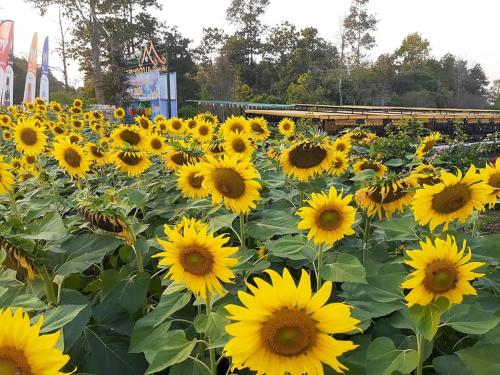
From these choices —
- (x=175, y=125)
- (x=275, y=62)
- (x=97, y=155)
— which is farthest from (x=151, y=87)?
(x=275, y=62)

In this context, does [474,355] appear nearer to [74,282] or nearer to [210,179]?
[210,179]

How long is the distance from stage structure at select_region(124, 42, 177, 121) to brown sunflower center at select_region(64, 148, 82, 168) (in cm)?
1028

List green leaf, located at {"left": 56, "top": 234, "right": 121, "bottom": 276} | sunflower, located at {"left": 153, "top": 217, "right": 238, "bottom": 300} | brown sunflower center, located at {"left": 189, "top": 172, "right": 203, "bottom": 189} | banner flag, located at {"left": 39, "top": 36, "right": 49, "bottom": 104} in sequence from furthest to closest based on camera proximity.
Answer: banner flag, located at {"left": 39, "top": 36, "right": 49, "bottom": 104} < brown sunflower center, located at {"left": 189, "top": 172, "right": 203, "bottom": 189} < green leaf, located at {"left": 56, "top": 234, "right": 121, "bottom": 276} < sunflower, located at {"left": 153, "top": 217, "right": 238, "bottom": 300}

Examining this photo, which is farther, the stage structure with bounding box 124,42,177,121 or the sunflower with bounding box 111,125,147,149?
the stage structure with bounding box 124,42,177,121

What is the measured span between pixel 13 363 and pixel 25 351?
0.07 ft

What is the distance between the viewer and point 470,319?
1.09 m

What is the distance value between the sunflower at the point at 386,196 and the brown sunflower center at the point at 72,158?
1790mm

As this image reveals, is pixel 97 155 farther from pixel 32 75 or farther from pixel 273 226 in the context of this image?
pixel 32 75

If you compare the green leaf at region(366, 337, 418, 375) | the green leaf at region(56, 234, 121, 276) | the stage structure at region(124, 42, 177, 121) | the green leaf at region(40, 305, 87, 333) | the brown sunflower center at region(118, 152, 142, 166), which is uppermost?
the stage structure at region(124, 42, 177, 121)

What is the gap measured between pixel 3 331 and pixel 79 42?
106ft

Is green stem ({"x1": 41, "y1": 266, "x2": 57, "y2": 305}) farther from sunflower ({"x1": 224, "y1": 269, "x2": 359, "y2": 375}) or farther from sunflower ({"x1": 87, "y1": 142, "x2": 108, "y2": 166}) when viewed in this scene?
sunflower ({"x1": 87, "y1": 142, "x2": 108, "y2": 166})

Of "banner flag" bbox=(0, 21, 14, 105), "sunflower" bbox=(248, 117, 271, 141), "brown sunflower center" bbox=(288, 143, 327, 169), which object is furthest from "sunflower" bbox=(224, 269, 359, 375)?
"banner flag" bbox=(0, 21, 14, 105)

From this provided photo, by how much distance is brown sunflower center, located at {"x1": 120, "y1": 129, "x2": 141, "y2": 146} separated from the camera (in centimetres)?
328

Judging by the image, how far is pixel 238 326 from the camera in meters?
0.74
